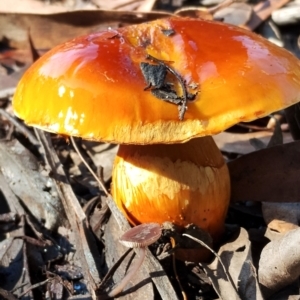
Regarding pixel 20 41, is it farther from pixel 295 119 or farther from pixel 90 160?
pixel 295 119

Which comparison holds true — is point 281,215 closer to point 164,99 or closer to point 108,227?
point 108,227

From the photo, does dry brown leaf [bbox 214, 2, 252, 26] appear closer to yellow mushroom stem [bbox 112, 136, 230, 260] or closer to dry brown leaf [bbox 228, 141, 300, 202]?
dry brown leaf [bbox 228, 141, 300, 202]

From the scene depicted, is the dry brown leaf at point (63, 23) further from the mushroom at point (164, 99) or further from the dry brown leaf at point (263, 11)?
the mushroom at point (164, 99)

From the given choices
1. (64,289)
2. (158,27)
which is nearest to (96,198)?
(64,289)

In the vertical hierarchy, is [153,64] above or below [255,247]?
above

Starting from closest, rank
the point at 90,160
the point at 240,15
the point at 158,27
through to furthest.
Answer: the point at 158,27 < the point at 90,160 < the point at 240,15

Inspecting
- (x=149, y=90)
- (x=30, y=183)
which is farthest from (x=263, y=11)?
(x=149, y=90)

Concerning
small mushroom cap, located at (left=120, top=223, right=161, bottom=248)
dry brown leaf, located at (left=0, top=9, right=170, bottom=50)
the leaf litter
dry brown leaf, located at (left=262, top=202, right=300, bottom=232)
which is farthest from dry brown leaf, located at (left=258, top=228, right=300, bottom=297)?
dry brown leaf, located at (left=0, top=9, right=170, bottom=50)
